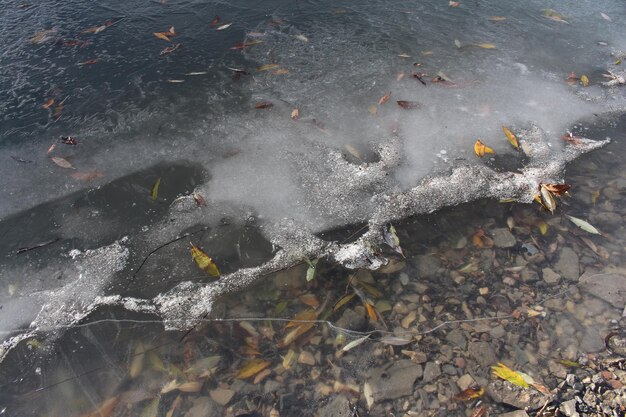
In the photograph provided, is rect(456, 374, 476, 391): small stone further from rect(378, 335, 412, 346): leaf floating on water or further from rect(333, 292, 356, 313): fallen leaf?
rect(333, 292, 356, 313): fallen leaf

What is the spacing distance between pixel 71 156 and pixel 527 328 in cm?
341

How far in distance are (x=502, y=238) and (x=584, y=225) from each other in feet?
2.01

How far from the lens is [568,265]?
2586 mm

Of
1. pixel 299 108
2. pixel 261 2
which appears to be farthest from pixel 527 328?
pixel 261 2

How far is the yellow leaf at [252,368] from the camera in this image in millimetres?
2107

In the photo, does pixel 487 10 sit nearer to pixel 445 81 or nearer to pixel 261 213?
pixel 445 81

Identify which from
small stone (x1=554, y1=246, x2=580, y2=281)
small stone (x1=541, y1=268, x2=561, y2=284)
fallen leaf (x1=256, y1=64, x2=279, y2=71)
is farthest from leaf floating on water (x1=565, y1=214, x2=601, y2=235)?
fallen leaf (x1=256, y1=64, x2=279, y2=71)

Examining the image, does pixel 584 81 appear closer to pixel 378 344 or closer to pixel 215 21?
pixel 378 344

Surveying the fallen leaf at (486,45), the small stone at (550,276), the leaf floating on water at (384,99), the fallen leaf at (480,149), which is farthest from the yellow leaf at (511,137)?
the fallen leaf at (486,45)

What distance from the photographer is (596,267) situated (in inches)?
101

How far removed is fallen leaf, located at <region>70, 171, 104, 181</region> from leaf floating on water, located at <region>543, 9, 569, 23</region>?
4996mm

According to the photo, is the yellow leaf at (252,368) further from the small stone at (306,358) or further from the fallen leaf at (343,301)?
the fallen leaf at (343,301)

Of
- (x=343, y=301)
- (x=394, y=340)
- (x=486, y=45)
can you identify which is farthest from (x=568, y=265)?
(x=486, y=45)

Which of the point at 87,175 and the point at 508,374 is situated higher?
the point at 87,175
